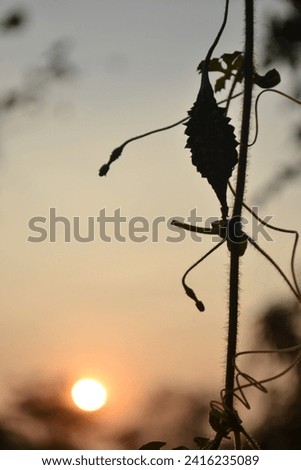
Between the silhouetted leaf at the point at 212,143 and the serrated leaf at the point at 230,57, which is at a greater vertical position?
the serrated leaf at the point at 230,57

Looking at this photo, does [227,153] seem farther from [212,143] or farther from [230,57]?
[230,57]

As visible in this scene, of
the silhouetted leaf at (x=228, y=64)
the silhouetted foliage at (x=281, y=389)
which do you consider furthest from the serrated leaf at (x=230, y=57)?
the silhouetted foliage at (x=281, y=389)

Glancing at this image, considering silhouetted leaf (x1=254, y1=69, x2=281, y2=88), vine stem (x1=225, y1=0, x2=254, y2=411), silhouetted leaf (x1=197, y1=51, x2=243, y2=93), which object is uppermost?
silhouetted leaf (x1=197, y1=51, x2=243, y2=93)

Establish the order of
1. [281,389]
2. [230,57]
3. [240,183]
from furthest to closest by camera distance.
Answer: [281,389]
[230,57]
[240,183]

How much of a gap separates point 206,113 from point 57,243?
36 centimetres

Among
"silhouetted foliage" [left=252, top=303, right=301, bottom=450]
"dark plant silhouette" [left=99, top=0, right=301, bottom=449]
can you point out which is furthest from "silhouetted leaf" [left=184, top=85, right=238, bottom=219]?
"silhouetted foliage" [left=252, top=303, right=301, bottom=450]

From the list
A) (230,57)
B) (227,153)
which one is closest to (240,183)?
(227,153)

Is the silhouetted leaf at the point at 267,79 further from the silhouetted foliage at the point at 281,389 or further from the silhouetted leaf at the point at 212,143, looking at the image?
the silhouetted foliage at the point at 281,389

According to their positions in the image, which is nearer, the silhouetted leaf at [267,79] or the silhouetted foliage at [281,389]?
the silhouetted leaf at [267,79]

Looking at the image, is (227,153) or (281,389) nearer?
(227,153)

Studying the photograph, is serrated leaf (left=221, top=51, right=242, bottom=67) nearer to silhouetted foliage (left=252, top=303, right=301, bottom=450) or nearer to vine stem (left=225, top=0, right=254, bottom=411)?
vine stem (left=225, top=0, right=254, bottom=411)

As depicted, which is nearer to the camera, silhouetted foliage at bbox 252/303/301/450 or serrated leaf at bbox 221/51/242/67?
serrated leaf at bbox 221/51/242/67

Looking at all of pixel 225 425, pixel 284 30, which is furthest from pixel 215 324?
pixel 284 30
